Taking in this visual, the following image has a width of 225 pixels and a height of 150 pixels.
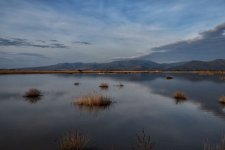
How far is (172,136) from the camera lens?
9.77 m

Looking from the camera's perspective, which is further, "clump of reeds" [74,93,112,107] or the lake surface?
"clump of reeds" [74,93,112,107]

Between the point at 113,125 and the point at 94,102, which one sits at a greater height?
the point at 94,102

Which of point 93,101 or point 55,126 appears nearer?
point 55,126

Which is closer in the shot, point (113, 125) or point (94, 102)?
point (113, 125)

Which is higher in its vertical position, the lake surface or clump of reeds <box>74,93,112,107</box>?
clump of reeds <box>74,93,112,107</box>

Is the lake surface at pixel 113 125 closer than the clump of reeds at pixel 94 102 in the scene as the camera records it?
Yes

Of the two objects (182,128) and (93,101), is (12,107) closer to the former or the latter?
(93,101)

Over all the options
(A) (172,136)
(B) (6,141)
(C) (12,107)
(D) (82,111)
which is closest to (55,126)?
(B) (6,141)

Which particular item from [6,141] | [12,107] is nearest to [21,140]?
[6,141]

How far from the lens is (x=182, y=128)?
1110cm

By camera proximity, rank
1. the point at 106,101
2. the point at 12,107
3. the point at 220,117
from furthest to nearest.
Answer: the point at 106,101, the point at 12,107, the point at 220,117

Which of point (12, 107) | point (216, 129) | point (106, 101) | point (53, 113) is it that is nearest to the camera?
point (216, 129)

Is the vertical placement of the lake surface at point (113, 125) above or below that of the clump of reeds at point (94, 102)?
below

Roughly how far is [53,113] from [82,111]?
5.76 feet
